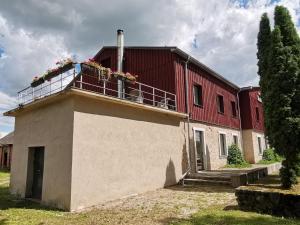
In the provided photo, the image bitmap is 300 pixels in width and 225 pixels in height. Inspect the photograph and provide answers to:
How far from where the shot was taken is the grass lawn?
658 cm

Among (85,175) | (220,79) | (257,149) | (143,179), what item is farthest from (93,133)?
(257,149)

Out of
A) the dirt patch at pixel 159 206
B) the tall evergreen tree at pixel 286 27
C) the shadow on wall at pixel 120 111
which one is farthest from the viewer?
the tall evergreen tree at pixel 286 27

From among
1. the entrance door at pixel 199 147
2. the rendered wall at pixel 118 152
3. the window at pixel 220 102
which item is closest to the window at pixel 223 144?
the window at pixel 220 102

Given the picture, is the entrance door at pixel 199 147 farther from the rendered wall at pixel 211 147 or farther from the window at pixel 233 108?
the window at pixel 233 108

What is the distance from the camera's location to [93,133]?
924 centimetres

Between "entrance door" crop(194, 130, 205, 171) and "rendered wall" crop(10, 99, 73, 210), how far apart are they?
805 cm

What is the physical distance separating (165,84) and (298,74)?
670cm

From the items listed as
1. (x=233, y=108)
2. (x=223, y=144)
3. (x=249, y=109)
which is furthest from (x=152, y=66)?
(x=249, y=109)

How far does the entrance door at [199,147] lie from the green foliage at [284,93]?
5.45 meters

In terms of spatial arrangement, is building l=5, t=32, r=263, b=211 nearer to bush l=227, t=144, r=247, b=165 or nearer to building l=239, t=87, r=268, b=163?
bush l=227, t=144, r=247, b=165

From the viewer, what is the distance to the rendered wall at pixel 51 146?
8680mm

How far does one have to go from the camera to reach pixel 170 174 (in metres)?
12.7

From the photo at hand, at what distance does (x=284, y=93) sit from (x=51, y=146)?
27.8 feet

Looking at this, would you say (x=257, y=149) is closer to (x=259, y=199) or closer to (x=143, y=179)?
(x=143, y=179)
